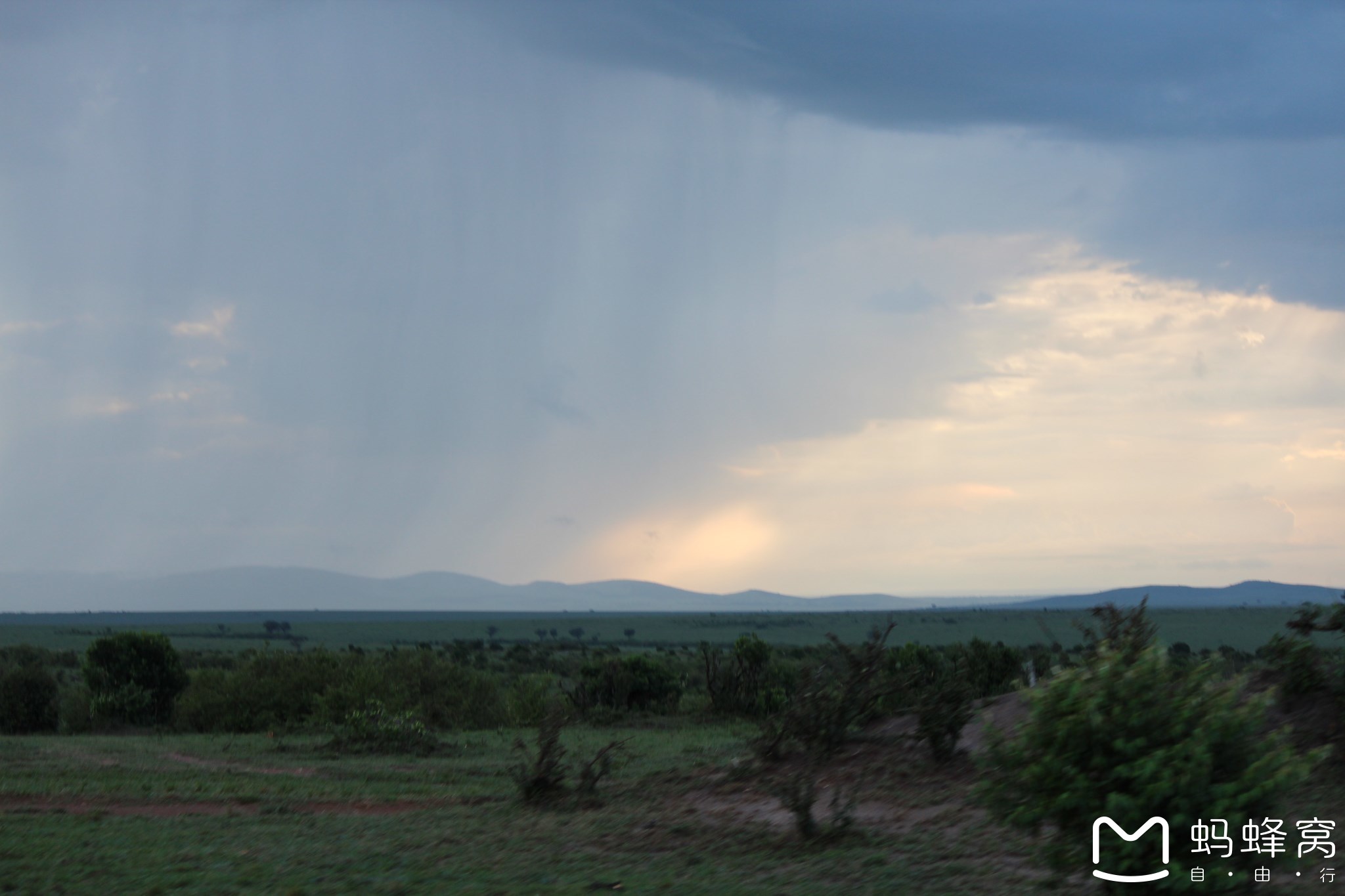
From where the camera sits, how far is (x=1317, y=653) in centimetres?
1354

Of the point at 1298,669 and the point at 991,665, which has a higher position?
the point at 1298,669

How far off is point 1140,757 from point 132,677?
2687 centimetres

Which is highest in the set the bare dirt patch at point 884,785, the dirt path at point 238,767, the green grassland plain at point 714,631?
the bare dirt patch at point 884,785

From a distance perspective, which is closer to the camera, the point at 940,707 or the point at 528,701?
the point at 940,707

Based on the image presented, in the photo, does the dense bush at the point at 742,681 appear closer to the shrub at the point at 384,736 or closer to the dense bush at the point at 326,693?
the dense bush at the point at 326,693

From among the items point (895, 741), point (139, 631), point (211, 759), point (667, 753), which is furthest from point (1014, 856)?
point (139, 631)

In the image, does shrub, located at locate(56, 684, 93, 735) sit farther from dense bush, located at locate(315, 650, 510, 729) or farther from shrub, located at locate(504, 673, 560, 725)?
shrub, located at locate(504, 673, 560, 725)

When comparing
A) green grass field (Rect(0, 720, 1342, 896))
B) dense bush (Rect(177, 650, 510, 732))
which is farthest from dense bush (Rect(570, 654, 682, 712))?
green grass field (Rect(0, 720, 1342, 896))

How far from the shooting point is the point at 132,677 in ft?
92.4

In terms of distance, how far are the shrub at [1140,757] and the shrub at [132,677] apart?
2569cm

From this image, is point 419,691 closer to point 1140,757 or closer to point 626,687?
point 626,687

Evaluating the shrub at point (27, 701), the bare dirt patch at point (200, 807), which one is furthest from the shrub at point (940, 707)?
the shrub at point (27, 701)

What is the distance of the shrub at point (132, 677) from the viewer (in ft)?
91.0

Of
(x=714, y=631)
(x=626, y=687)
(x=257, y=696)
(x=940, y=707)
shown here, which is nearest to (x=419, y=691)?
(x=257, y=696)
